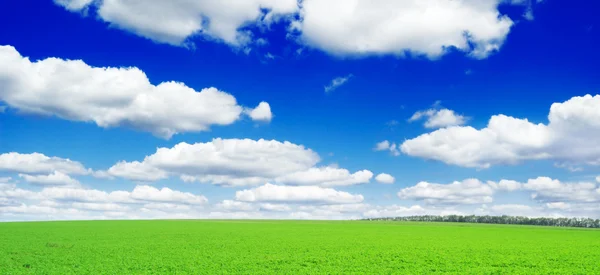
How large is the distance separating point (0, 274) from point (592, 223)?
683ft

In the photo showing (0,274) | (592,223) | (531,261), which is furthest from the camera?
(592,223)

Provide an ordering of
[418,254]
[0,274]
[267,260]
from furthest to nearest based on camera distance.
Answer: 1. [418,254]
2. [267,260]
3. [0,274]

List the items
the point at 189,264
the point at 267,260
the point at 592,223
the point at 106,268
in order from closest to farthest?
1. the point at 106,268
2. the point at 189,264
3. the point at 267,260
4. the point at 592,223

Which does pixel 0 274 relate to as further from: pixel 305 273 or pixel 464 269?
pixel 464 269

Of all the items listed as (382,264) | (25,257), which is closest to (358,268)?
(382,264)

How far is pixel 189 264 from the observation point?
33844 millimetres

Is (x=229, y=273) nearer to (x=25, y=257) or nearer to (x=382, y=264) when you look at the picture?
(x=382, y=264)

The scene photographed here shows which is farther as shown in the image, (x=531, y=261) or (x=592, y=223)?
(x=592, y=223)

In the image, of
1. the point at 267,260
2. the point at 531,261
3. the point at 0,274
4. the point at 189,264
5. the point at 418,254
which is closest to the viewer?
the point at 0,274

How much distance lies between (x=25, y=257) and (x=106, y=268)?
1124 cm

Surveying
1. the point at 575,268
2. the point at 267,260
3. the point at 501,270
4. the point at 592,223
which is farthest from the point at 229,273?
the point at 592,223

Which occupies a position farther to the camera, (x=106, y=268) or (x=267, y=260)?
(x=267, y=260)

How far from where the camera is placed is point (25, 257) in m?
37.1

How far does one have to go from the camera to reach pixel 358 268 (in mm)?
32250
